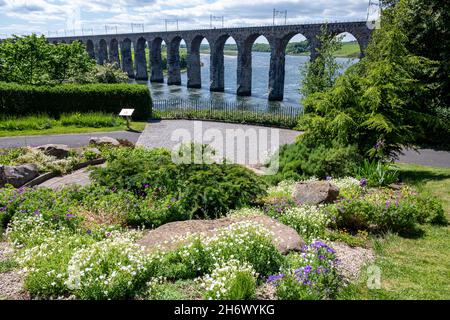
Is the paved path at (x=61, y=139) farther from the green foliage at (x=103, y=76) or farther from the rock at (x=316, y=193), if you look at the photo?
the rock at (x=316, y=193)

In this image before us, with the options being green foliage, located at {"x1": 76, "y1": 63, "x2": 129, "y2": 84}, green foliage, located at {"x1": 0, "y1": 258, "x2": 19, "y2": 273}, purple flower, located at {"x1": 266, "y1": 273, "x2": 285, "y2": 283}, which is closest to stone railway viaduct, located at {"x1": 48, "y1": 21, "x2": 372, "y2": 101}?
green foliage, located at {"x1": 76, "y1": 63, "x2": 129, "y2": 84}

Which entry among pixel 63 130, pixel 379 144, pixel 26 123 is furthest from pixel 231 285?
pixel 26 123

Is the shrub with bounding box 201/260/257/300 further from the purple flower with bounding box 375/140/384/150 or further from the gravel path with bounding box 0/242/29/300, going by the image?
the purple flower with bounding box 375/140/384/150

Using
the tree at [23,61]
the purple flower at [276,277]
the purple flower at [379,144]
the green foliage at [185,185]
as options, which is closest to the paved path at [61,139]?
the green foliage at [185,185]

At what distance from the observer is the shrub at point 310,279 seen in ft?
16.3

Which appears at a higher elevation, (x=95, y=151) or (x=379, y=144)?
(x=379, y=144)

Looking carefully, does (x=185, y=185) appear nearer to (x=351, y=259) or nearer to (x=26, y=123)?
(x=351, y=259)

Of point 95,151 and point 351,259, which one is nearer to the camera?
point 351,259

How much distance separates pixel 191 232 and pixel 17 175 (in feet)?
24.9

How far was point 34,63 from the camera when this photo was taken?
2928 cm

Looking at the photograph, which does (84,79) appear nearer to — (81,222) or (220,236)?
(81,222)

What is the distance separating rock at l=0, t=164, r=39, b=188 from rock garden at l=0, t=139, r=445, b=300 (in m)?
0.03

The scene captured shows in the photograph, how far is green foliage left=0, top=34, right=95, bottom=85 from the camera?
2858 centimetres

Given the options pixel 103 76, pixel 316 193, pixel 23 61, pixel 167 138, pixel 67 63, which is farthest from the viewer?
pixel 67 63
